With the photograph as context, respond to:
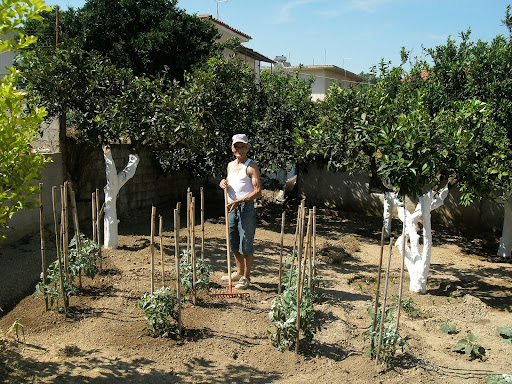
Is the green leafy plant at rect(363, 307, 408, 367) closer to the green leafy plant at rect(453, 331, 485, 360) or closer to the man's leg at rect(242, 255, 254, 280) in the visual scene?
the green leafy plant at rect(453, 331, 485, 360)

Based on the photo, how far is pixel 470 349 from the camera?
4.43 meters

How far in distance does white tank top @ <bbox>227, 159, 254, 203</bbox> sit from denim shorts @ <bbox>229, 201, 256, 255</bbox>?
129mm

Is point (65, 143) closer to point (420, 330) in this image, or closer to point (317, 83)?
point (420, 330)

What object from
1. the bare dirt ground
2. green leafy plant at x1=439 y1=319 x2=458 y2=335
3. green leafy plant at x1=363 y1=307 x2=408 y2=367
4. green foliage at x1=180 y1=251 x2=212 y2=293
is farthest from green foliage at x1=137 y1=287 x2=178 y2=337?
green leafy plant at x1=439 y1=319 x2=458 y2=335

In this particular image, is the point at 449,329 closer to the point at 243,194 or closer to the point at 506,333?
the point at 506,333

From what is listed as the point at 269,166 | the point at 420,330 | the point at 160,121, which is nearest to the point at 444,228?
the point at 269,166

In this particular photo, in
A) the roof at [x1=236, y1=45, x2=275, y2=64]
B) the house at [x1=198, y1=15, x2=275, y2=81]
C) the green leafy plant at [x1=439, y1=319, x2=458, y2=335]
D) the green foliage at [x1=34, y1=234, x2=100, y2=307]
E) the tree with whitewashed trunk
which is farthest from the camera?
the roof at [x1=236, y1=45, x2=275, y2=64]

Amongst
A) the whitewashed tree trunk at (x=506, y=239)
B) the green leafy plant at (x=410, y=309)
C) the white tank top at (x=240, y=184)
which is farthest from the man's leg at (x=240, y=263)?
the whitewashed tree trunk at (x=506, y=239)

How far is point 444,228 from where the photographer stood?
35.6 feet

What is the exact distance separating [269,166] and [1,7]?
24.6 feet

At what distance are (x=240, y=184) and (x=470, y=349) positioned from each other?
287cm

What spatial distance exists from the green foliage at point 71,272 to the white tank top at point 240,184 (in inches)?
68.7

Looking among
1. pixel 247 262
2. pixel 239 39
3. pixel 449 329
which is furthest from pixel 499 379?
pixel 239 39

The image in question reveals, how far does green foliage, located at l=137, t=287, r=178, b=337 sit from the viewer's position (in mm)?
4320
